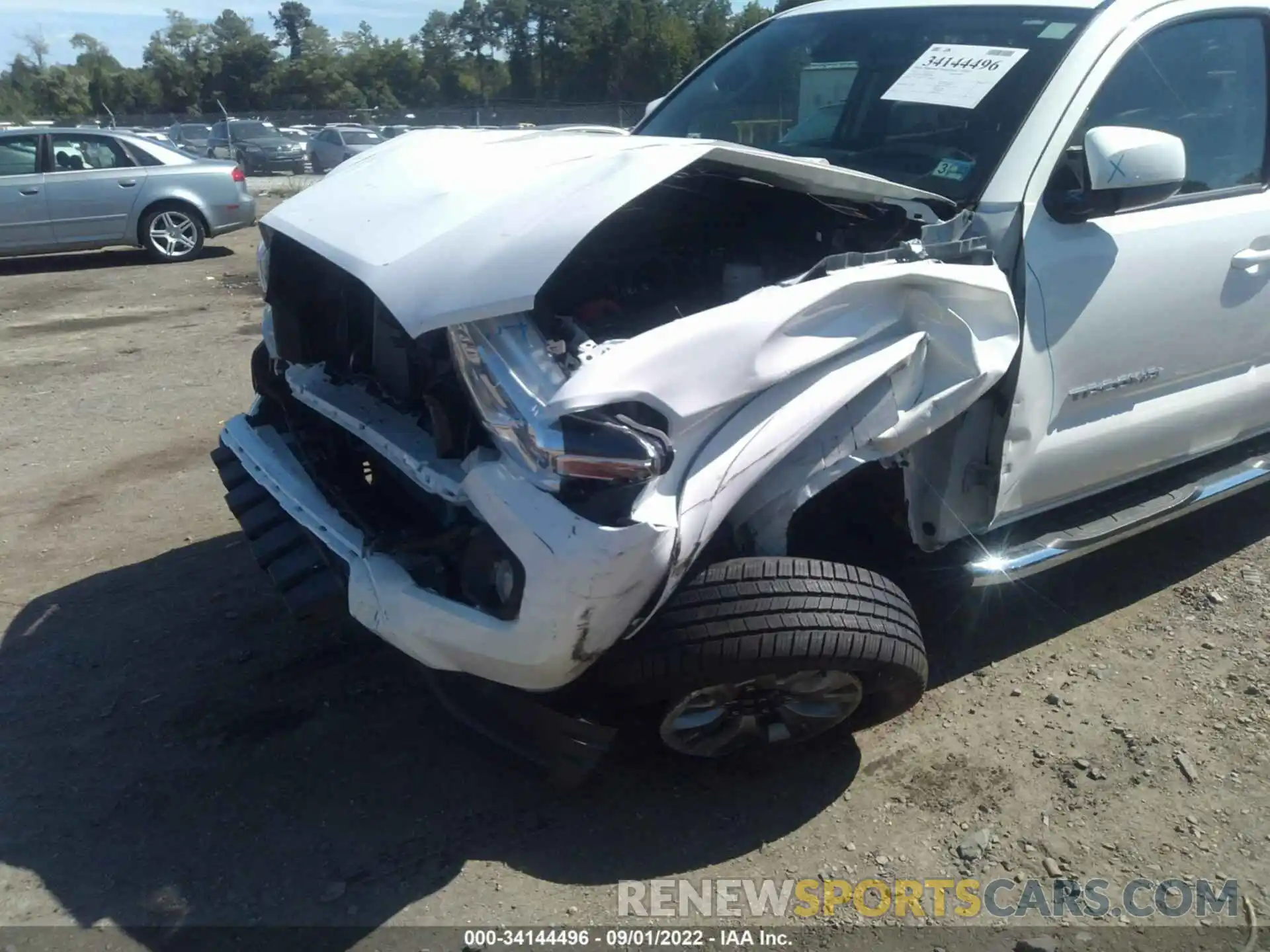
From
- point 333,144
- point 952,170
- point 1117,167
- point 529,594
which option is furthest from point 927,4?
point 333,144

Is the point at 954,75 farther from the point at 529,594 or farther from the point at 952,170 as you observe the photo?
the point at 529,594

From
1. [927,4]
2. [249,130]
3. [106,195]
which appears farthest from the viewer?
[249,130]

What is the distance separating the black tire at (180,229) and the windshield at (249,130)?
2072 cm

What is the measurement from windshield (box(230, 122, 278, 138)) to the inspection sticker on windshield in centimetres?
3038

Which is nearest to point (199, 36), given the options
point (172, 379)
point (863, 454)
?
point (172, 379)

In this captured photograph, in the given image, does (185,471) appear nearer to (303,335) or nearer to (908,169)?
(303,335)

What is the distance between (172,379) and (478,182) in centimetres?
462

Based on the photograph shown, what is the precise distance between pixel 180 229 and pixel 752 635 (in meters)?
10.9

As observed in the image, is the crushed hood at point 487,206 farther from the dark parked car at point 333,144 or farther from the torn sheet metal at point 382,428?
the dark parked car at point 333,144

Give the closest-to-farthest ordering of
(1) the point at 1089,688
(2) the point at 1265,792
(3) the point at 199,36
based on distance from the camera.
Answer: (2) the point at 1265,792, (1) the point at 1089,688, (3) the point at 199,36

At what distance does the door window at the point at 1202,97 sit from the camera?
3.26m

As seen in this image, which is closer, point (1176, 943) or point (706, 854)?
point (1176, 943)

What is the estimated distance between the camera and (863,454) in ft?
8.60

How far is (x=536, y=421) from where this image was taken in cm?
224
